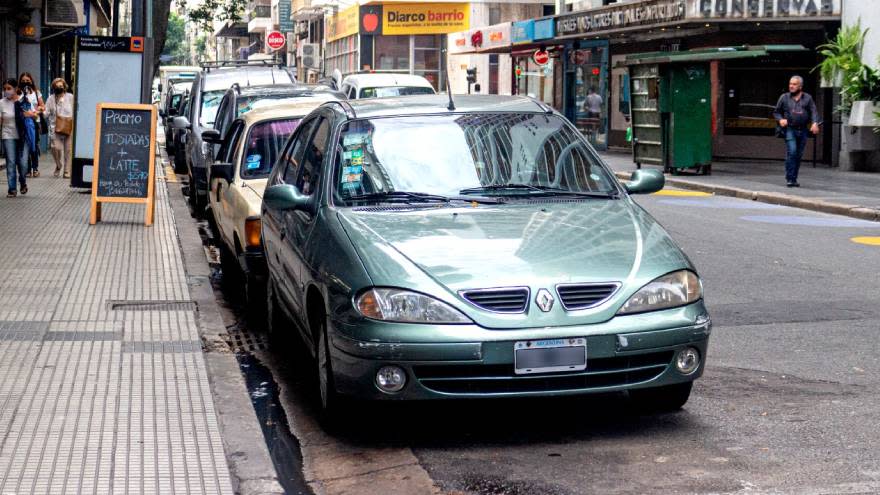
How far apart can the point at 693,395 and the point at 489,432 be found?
4.24 ft

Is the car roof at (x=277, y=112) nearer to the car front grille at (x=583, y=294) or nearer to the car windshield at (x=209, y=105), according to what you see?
the car front grille at (x=583, y=294)

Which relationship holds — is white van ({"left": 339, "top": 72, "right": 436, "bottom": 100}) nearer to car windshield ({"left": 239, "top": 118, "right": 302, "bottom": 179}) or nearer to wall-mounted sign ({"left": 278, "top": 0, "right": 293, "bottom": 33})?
car windshield ({"left": 239, "top": 118, "right": 302, "bottom": 179})

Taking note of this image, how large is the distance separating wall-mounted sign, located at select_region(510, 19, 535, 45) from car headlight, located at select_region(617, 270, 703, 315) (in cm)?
3205

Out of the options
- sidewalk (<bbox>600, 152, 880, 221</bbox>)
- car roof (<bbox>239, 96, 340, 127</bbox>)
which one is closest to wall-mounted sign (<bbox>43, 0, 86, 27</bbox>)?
sidewalk (<bbox>600, 152, 880, 221</bbox>)

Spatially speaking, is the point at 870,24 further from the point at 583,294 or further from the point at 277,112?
the point at 583,294

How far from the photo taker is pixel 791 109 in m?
21.0

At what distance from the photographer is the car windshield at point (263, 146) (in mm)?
11273

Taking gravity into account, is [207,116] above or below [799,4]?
below

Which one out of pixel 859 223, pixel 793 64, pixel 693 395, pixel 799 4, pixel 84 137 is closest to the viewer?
pixel 693 395

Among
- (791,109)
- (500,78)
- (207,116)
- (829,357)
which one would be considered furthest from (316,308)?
(500,78)

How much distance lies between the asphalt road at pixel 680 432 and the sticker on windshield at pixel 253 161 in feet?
7.42

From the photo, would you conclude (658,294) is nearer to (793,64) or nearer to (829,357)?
(829,357)

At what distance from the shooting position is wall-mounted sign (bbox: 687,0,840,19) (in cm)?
2533

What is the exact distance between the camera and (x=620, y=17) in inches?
1209
